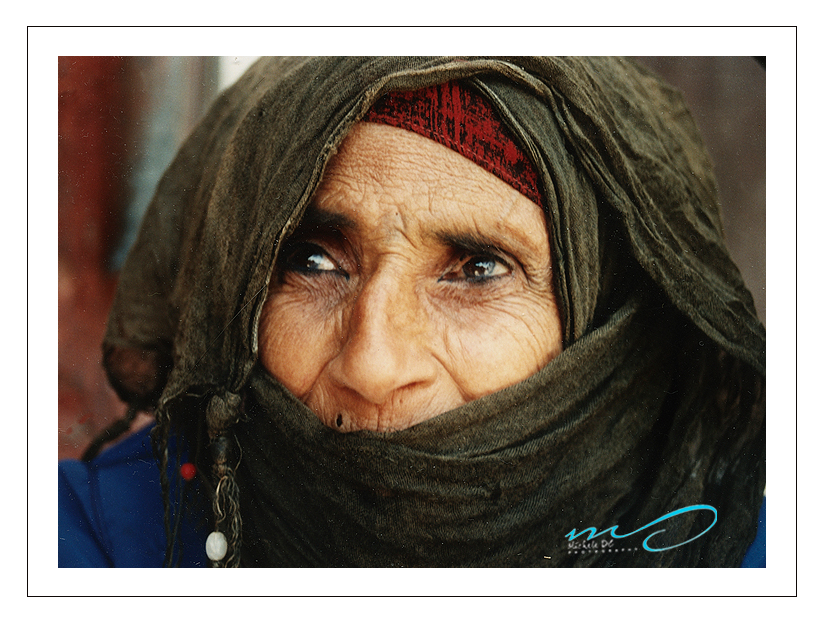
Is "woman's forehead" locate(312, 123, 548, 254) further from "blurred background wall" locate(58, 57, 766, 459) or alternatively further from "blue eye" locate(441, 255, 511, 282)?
"blurred background wall" locate(58, 57, 766, 459)

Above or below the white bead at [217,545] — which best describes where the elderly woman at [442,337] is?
above

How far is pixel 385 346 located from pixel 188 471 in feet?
2.47

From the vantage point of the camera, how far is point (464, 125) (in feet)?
5.42

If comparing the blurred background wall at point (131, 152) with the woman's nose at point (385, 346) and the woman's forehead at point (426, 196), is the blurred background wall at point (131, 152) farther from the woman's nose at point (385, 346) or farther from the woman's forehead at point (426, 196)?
the woman's nose at point (385, 346)

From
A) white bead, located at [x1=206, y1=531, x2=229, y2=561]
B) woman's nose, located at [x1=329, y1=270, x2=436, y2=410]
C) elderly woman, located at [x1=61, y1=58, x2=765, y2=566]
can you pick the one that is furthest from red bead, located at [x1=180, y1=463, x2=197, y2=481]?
woman's nose, located at [x1=329, y1=270, x2=436, y2=410]

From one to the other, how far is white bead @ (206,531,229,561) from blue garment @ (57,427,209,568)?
0.20ft

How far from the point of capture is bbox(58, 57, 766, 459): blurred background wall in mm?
1891

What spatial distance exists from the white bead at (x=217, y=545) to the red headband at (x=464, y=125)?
4.09 ft

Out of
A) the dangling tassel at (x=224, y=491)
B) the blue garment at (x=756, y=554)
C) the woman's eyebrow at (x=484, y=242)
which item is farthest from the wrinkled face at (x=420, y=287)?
the blue garment at (x=756, y=554)

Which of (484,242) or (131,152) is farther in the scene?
(131,152)

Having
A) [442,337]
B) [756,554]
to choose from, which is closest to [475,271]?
[442,337]

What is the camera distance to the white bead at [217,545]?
184cm

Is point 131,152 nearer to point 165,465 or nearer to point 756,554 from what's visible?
point 165,465
